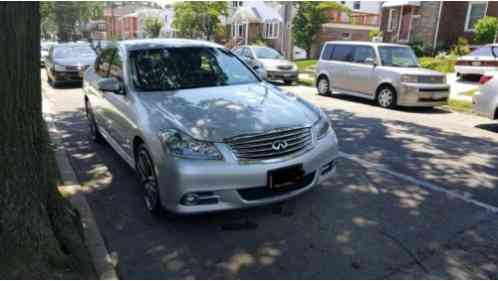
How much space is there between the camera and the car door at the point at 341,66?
11.5m

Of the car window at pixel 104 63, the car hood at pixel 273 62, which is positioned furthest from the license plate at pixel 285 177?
the car hood at pixel 273 62

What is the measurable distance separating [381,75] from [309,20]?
17917mm

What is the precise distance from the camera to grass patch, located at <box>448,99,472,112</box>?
10151 millimetres

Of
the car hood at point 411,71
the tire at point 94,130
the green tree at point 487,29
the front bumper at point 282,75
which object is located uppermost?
the green tree at point 487,29

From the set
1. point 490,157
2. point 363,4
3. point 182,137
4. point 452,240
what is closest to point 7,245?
point 182,137

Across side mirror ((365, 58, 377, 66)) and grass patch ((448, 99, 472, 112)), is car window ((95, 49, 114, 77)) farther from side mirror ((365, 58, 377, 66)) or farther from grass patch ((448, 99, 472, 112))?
grass patch ((448, 99, 472, 112))

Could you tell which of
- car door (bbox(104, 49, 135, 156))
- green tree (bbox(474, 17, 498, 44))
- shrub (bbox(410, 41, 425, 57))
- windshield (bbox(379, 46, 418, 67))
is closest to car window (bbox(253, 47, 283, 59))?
windshield (bbox(379, 46, 418, 67))

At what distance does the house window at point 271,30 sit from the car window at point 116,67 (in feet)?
107

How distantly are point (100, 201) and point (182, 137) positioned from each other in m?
1.56

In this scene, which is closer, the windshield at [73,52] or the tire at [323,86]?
the tire at [323,86]

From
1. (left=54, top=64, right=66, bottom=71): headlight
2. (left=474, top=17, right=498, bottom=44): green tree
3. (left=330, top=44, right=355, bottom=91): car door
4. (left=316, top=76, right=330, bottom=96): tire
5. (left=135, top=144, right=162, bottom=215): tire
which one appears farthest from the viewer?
(left=474, top=17, right=498, bottom=44): green tree

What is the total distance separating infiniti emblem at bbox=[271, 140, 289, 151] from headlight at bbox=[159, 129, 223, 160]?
0.49 m

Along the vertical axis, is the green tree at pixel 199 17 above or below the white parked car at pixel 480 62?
above

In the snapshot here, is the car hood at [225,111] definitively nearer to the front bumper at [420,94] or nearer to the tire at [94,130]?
the tire at [94,130]
